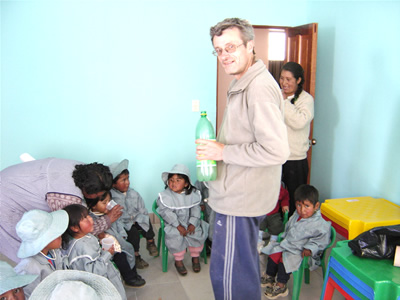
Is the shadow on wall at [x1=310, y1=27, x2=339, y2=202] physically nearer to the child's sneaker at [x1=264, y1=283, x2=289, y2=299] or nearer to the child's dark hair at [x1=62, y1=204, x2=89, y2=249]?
the child's sneaker at [x1=264, y1=283, x2=289, y2=299]

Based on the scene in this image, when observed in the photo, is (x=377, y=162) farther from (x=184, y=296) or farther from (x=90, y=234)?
(x=90, y=234)

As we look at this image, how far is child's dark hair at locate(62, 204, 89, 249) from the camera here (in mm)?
1950

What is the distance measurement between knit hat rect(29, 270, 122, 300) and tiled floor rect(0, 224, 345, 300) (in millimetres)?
948

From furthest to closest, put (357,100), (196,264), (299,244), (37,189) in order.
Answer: (357,100)
(196,264)
(299,244)
(37,189)

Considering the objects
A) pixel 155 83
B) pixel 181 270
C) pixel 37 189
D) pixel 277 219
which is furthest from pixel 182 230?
pixel 155 83

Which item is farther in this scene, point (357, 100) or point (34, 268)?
point (357, 100)

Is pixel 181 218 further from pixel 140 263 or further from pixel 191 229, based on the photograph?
pixel 140 263

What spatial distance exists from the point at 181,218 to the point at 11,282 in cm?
144

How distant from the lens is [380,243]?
5.94ft

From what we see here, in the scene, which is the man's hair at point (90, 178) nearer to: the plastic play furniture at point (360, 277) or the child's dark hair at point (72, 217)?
the child's dark hair at point (72, 217)

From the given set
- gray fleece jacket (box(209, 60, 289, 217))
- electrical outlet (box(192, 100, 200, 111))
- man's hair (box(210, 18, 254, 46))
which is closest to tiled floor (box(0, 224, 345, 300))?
gray fleece jacket (box(209, 60, 289, 217))

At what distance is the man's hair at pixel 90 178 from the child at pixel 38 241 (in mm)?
299

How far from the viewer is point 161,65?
3.35 m

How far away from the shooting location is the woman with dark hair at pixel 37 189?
204 centimetres
